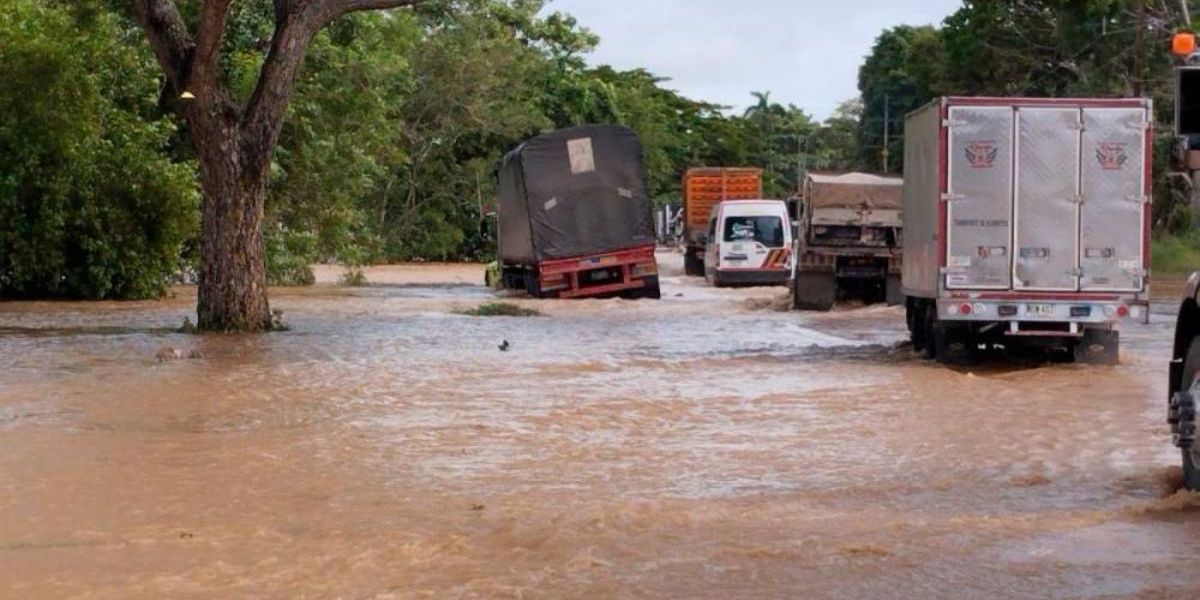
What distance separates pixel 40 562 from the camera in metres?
7.60

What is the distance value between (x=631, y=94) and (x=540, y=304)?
1759 inches

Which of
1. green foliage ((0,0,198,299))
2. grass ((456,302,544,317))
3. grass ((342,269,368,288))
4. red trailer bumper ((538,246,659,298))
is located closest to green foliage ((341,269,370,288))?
grass ((342,269,368,288))

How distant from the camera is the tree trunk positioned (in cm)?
2097

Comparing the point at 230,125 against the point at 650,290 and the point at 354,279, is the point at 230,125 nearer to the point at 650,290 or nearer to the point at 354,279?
the point at 650,290

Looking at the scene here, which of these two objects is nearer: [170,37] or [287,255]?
[170,37]

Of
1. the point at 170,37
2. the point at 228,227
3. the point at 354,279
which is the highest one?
the point at 170,37

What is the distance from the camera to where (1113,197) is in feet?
54.4

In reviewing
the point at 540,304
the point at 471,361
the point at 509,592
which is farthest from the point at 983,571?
the point at 540,304

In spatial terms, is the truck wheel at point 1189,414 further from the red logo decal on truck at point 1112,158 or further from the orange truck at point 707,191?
the orange truck at point 707,191

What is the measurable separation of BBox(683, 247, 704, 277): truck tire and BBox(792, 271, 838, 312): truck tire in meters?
18.7

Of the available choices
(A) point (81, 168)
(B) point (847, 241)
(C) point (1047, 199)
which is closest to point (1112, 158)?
(C) point (1047, 199)

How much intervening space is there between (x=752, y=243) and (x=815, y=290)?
397 inches

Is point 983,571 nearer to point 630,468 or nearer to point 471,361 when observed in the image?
point 630,468

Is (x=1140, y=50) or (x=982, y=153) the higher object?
(x=1140, y=50)
